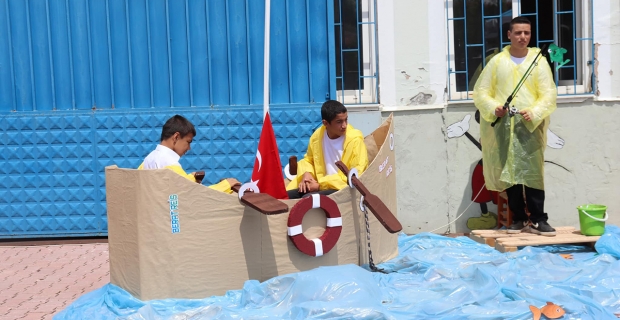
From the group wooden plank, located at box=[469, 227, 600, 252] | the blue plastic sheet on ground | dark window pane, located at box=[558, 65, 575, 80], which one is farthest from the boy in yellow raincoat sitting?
dark window pane, located at box=[558, 65, 575, 80]

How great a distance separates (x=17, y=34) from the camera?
7820 millimetres

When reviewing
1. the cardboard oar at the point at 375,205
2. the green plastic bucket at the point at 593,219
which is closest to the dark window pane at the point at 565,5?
the green plastic bucket at the point at 593,219

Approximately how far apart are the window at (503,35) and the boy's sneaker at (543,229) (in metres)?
1.58

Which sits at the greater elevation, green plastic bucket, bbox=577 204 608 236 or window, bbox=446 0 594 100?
window, bbox=446 0 594 100

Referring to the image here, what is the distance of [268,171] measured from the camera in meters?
6.04

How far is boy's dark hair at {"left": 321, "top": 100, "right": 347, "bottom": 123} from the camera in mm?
6258

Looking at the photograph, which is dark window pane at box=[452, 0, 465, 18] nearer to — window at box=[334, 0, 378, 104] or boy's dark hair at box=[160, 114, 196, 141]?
window at box=[334, 0, 378, 104]

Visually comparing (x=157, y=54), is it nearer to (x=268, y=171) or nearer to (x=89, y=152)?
(x=89, y=152)

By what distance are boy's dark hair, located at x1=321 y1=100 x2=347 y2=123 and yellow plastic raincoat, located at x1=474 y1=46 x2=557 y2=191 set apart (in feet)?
5.06

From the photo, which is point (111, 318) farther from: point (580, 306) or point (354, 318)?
point (580, 306)

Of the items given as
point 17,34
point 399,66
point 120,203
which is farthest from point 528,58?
point 17,34

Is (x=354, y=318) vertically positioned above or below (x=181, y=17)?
below

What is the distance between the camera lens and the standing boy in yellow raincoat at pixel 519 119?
274 inches

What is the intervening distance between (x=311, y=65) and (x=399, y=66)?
2.93 feet
